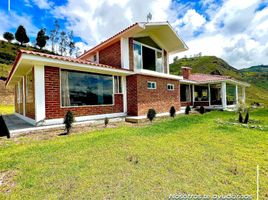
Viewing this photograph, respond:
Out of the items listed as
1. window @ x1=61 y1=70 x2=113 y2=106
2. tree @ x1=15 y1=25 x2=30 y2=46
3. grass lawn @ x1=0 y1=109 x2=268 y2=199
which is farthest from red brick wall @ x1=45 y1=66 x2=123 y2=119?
tree @ x1=15 y1=25 x2=30 y2=46

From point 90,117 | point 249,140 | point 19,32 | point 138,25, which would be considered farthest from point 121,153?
point 19,32

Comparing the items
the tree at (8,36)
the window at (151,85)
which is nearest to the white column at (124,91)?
the window at (151,85)

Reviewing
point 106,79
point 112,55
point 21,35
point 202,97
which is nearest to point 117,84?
point 106,79

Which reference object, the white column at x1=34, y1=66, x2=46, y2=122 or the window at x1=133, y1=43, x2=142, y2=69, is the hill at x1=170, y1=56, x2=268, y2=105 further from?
the white column at x1=34, y1=66, x2=46, y2=122

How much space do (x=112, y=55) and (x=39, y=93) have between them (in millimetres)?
6220

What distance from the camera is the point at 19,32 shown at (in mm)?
65125

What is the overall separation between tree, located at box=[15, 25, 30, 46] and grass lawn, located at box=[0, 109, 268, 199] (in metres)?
73.5

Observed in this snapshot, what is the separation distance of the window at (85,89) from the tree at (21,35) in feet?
231

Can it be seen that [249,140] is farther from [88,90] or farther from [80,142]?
[88,90]

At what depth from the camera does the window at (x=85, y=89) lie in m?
8.84

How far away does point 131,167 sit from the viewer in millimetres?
3883

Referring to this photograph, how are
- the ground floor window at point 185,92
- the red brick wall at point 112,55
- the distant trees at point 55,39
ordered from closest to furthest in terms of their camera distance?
1. the red brick wall at point 112,55
2. the ground floor window at point 185,92
3. the distant trees at point 55,39

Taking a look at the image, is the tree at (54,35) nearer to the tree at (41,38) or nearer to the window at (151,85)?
the tree at (41,38)

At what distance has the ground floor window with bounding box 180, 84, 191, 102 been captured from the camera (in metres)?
19.7
